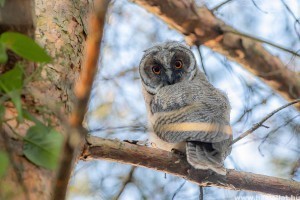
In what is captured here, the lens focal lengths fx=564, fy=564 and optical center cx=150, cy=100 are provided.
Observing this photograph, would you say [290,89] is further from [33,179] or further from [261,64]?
[33,179]

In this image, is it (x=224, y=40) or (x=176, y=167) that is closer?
(x=176, y=167)

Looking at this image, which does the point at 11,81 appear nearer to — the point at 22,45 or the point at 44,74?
the point at 22,45

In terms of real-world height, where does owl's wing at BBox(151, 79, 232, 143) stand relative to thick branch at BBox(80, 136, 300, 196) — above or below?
above

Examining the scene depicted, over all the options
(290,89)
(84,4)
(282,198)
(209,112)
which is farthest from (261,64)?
(84,4)

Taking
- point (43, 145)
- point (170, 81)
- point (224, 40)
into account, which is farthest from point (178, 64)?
point (43, 145)

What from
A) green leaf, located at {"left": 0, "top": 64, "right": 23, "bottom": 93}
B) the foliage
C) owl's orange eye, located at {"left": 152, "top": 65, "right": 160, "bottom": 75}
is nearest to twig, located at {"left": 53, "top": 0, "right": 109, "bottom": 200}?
the foliage

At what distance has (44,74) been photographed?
1.68 meters

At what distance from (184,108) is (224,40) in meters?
0.77

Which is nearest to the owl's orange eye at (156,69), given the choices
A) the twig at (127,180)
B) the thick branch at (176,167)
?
the twig at (127,180)

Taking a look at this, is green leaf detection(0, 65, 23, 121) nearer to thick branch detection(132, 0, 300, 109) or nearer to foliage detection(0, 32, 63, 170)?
foliage detection(0, 32, 63, 170)

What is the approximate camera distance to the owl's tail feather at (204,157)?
254 centimetres

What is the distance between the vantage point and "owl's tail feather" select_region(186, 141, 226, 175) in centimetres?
Answer: 254

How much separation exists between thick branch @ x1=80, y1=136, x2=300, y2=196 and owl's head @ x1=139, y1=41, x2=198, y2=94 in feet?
A: 3.95

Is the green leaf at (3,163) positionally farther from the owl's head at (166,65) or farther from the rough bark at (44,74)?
the owl's head at (166,65)
